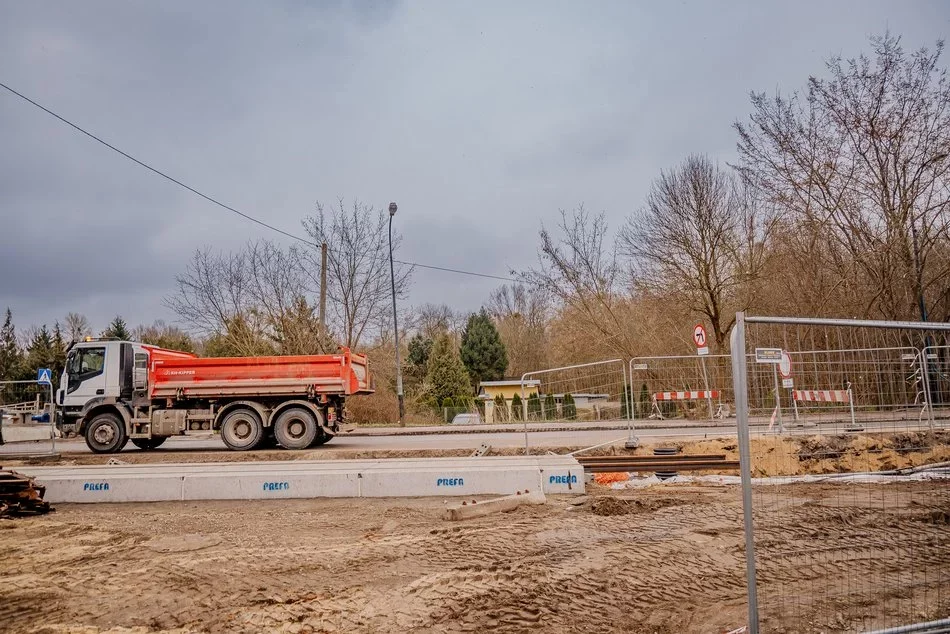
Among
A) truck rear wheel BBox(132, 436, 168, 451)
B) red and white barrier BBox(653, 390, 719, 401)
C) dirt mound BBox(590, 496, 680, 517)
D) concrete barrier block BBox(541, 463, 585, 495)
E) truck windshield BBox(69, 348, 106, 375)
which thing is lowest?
dirt mound BBox(590, 496, 680, 517)

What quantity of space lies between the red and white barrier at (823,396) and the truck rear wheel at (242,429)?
12.7 meters

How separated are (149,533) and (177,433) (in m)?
8.87

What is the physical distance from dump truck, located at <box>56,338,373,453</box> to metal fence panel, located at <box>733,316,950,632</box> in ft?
36.8

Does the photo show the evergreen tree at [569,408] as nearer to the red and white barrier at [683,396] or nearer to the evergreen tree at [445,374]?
the red and white barrier at [683,396]

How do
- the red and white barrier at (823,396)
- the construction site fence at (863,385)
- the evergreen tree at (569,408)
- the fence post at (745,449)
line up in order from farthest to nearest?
the evergreen tree at (569,408) → the red and white barrier at (823,396) → the construction site fence at (863,385) → the fence post at (745,449)

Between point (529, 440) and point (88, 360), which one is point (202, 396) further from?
point (529, 440)

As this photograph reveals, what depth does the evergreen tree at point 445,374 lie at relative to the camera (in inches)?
1726

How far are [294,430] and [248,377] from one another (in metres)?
1.65

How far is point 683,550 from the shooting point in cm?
529

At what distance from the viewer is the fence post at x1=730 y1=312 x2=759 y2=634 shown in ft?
10.2

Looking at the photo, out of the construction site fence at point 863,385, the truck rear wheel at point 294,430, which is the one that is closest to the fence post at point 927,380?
the construction site fence at point 863,385

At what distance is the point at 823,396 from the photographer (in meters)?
4.82

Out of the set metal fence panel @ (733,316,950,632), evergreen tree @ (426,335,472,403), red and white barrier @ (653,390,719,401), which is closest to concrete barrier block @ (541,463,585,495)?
metal fence panel @ (733,316,950,632)

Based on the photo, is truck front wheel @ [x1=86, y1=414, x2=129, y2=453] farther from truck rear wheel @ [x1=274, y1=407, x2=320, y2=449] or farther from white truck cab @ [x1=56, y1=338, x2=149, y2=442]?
truck rear wheel @ [x1=274, y1=407, x2=320, y2=449]
